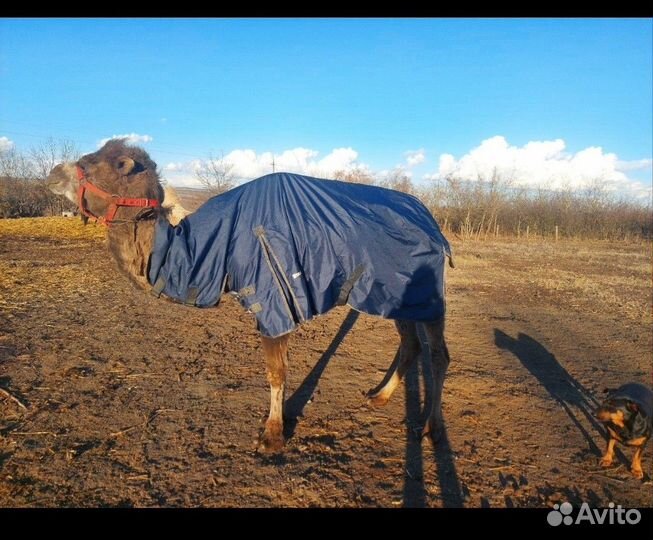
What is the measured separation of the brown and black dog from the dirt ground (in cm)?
15

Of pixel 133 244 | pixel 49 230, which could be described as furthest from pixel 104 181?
pixel 49 230

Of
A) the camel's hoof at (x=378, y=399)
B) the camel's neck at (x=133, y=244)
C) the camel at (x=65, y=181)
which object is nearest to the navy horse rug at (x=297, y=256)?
the camel's neck at (x=133, y=244)

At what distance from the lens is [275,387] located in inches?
163

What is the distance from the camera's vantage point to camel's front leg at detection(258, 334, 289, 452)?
400cm

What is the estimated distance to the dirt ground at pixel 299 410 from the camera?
11.5 feet

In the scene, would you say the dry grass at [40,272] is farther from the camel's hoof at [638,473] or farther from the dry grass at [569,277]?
the dry grass at [569,277]

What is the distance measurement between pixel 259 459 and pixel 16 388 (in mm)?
3218

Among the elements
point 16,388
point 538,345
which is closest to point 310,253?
point 16,388

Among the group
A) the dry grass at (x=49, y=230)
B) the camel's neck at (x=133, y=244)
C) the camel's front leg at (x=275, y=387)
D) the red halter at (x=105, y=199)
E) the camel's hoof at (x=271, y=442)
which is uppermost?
the red halter at (x=105, y=199)

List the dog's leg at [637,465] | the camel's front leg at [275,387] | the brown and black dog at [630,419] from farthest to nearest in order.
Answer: the camel's front leg at [275,387] → the dog's leg at [637,465] → the brown and black dog at [630,419]

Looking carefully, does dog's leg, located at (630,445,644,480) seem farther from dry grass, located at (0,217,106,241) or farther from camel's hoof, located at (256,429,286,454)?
→ dry grass, located at (0,217,106,241)
